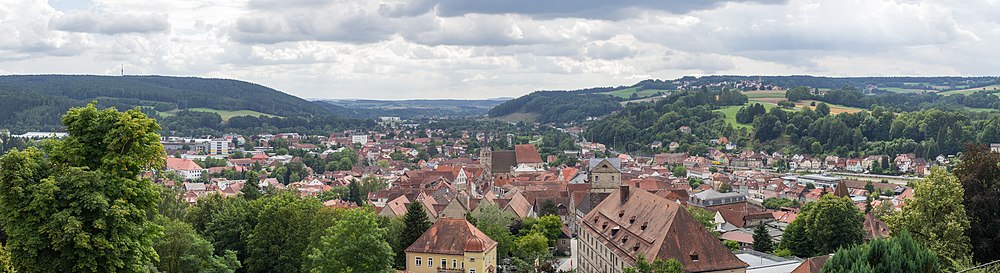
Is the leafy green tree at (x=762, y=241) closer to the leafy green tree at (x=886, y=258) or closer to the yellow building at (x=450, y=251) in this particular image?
the yellow building at (x=450, y=251)

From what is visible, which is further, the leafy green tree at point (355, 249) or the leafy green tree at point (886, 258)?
the leafy green tree at point (355, 249)

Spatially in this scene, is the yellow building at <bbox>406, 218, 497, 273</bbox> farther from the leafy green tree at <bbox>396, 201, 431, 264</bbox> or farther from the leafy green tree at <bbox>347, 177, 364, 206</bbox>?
the leafy green tree at <bbox>347, 177, 364, 206</bbox>

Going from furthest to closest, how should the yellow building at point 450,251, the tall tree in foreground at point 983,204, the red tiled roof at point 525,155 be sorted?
the red tiled roof at point 525,155, the yellow building at point 450,251, the tall tree in foreground at point 983,204

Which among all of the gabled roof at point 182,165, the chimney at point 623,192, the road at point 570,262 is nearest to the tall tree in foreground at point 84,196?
the chimney at point 623,192

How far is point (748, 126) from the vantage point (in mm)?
180750

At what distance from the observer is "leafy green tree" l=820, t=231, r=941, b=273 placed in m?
20.4

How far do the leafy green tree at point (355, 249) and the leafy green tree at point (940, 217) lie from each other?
18.8m

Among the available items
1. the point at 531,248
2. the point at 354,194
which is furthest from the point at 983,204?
the point at 354,194

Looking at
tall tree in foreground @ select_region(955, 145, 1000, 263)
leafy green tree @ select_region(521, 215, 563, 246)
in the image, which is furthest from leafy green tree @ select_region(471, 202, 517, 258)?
tall tree in foreground @ select_region(955, 145, 1000, 263)

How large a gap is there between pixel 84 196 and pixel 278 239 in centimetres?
1861

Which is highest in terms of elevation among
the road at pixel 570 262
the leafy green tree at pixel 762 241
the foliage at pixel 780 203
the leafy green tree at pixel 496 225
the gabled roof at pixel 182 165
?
the leafy green tree at pixel 496 225

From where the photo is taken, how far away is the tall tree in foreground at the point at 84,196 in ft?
67.2

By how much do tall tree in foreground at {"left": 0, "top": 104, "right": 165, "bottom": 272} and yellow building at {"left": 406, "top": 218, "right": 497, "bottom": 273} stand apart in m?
20.0

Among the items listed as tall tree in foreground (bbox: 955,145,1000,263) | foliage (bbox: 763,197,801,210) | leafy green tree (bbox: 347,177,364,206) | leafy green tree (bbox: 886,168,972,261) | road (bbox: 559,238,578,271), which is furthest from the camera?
foliage (bbox: 763,197,801,210)
